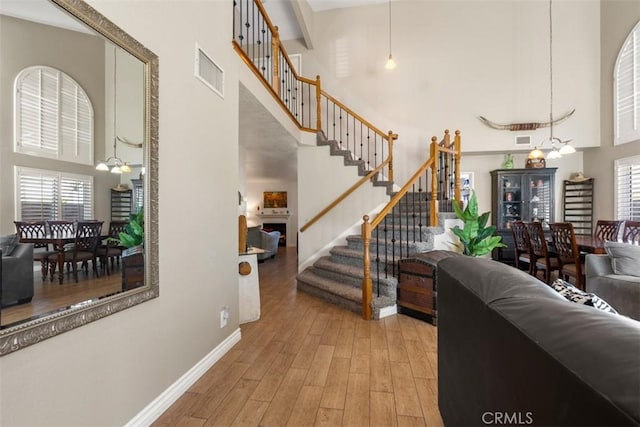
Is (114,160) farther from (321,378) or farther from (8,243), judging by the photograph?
(321,378)

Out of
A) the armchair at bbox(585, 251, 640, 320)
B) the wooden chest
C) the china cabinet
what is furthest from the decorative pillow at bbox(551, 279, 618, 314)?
the china cabinet

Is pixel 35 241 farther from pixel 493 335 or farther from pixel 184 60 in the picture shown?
pixel 493 335

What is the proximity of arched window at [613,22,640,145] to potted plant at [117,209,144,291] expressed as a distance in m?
7.14

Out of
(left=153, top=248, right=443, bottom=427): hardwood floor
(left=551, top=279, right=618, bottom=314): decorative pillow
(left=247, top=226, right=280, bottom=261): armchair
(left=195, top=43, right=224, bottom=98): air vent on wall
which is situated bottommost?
(left=153, top=248, right=443, bottom=427): hardwood floor

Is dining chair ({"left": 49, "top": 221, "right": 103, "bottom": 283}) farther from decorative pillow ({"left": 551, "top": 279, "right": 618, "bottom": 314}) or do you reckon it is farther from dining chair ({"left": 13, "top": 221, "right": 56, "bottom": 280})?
decorative pillow ({"left": 551, "top": 279, "right": 618, "bottom": 314})

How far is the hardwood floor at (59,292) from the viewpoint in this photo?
1029mm

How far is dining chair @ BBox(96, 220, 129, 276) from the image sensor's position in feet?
4.60

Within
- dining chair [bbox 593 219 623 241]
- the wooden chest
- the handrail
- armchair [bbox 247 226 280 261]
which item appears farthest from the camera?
armchair [bbox 247 226 280 261]

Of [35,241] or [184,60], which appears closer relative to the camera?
[35,241]

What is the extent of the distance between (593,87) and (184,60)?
7.28 m

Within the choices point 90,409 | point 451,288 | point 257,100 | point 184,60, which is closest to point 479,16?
point 257,100

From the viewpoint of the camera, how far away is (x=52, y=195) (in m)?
1.17

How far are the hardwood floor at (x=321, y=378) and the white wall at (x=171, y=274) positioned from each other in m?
0.27

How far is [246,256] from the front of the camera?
3088mm
